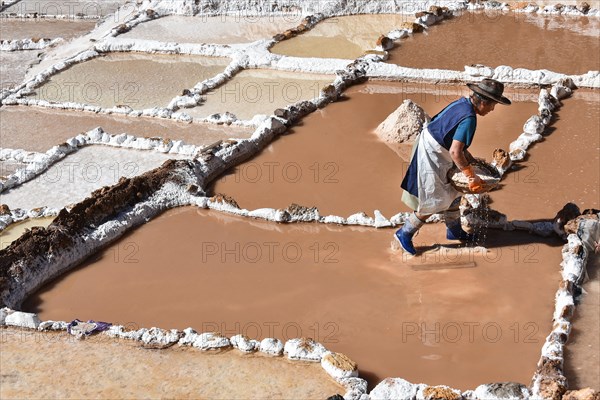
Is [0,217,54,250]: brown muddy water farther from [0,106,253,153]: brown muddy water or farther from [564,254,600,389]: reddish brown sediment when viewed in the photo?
[564,254,600,389]: reddish brown sediment

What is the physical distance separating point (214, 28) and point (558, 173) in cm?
680

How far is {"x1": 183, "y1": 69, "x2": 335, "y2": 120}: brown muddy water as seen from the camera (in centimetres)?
1007

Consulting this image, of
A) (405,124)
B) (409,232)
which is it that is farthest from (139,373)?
(405,124)

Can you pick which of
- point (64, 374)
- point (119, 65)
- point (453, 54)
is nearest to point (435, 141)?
point (64, 374)

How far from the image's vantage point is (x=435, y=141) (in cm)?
630

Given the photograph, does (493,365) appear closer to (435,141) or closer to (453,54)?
(435,141)

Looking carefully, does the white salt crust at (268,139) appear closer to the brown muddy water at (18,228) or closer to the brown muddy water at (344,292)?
the brown muddy water at (344,292)

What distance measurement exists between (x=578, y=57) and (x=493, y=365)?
6.46m

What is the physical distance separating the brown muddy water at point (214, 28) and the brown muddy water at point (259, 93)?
156 centimetres

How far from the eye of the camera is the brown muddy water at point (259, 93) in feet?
33.0

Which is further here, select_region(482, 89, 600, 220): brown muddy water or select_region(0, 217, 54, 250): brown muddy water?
select_region(0, 217, 54, 250): brown muddy water

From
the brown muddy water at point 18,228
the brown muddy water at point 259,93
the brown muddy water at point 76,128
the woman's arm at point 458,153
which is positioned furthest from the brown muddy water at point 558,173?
the brown muddy water at point 18,228

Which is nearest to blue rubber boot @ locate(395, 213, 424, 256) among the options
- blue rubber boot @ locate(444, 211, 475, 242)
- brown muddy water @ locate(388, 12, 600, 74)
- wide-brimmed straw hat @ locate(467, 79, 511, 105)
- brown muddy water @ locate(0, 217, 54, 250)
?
blue rubber boot @ locate(444, 211, 475, 242)

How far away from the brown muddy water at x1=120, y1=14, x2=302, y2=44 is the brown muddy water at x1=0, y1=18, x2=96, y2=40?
48.1 inches
